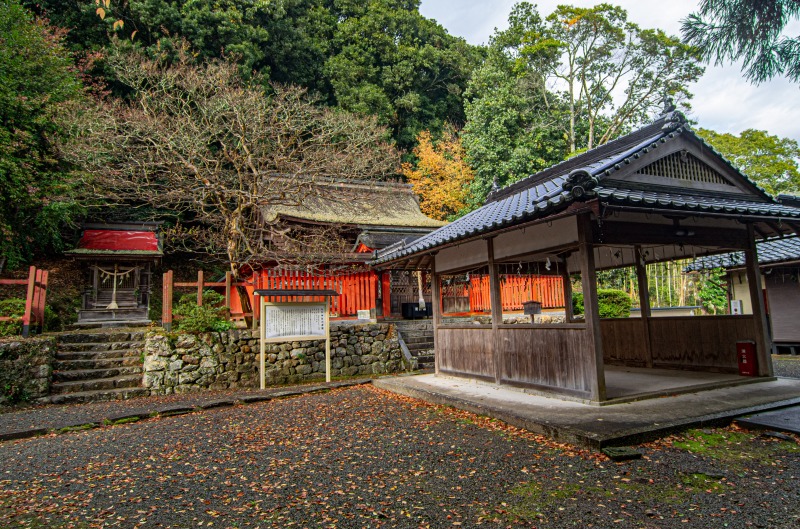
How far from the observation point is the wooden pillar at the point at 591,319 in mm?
6160

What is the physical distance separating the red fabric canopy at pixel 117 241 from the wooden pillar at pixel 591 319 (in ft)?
55.7

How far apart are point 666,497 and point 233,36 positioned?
26.5m

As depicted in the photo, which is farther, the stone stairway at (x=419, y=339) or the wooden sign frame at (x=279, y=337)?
the stone stairway at (x=419, y=339)

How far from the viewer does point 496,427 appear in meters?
5.95

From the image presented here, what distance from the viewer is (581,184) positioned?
17.5 feet

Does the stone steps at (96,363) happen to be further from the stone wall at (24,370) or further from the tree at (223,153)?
the tree at (223,153)

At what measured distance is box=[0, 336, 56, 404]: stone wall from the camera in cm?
878

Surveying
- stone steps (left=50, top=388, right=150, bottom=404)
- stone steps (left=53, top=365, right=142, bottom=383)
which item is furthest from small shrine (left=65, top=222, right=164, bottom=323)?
stone steps (left=50, top=388, right=150, bottom=404)

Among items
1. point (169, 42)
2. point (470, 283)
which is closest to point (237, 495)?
point (470, 283)

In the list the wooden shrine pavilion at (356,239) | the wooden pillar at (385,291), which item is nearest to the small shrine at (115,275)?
the wooden shrine pavilion at (356,239)

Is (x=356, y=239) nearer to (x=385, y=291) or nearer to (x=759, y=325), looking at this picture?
(x=385, y=291)

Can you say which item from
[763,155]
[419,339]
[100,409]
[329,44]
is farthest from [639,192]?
[763,155]

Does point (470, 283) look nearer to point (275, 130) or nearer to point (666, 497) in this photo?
point (275, 130)

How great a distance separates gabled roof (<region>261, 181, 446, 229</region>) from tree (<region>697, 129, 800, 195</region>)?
22.3 m
